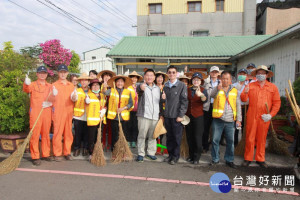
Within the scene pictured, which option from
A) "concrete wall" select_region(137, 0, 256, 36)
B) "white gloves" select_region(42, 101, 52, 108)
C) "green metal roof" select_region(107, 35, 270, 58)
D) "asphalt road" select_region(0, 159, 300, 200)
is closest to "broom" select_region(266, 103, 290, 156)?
"asphalt road" select_region(0, 159, 300, 200)

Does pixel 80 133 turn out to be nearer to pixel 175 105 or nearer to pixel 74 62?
pixel 175 105

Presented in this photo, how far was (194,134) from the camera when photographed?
168 inches

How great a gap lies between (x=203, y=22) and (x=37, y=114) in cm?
1981

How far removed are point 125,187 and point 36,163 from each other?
214 cm

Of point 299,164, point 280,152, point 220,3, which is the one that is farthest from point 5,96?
point 220,3

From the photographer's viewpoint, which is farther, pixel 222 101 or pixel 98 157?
pixel 98 157

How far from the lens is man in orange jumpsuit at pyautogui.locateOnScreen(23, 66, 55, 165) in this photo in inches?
165

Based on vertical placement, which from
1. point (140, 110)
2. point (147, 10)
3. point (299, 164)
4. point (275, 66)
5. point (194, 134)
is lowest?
point (299, 164)

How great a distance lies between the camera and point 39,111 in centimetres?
421

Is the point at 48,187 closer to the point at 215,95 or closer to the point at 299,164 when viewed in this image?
the point at 215,95

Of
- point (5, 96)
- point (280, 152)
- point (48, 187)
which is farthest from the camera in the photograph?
point (280, 152)

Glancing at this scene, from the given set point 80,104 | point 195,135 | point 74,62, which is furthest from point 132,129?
point 74,62

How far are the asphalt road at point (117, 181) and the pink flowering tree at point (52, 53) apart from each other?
9.35m

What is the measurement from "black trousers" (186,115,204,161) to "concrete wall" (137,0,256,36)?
18431 millimetres
